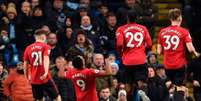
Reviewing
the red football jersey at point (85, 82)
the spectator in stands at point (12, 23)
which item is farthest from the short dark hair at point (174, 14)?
the spectator in stands at point (12, 23)

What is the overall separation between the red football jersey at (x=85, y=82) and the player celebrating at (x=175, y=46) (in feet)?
5.94

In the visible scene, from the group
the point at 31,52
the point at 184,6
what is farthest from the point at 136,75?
the point at 184,6

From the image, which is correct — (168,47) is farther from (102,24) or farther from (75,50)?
(102,24)

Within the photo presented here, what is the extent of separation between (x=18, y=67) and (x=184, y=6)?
21.7 ft

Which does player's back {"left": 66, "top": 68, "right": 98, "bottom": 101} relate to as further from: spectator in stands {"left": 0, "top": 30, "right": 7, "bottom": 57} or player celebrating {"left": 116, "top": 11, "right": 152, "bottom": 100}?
spectator in stands {"left": 0, "top": 30, "right": 7, "bottom": 57}

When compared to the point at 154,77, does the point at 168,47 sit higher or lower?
higher

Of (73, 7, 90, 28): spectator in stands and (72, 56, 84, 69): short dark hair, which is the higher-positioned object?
(72, 56, 84, 69): short dark hair

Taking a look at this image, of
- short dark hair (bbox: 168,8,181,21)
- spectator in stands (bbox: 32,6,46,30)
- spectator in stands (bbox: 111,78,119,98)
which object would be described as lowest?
spectator in stands (bbox: 111,78,119,98)

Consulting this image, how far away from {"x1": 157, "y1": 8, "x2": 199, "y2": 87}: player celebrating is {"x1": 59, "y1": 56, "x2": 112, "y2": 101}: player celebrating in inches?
60.8

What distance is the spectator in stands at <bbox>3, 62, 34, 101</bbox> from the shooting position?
21188mm

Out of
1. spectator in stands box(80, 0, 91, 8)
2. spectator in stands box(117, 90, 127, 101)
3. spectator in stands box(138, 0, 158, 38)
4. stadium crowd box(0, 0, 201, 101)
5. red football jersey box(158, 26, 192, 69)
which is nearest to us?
red football jersey box(158, 26, 192, 69)

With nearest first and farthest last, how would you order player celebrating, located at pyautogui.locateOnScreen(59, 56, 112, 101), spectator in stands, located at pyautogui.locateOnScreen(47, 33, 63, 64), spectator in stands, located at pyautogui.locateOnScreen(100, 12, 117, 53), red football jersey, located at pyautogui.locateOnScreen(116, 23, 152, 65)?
player celebrating, located at pyautogui.locateOnScreen(59, 56, 112, 101), red football jersey, located at pyautogui.locateOnScreen(116, 23, 152, 65), spectator in stands, located at pyautogui.locateOnScreen(47, 33, 63, 64), spectator in stands, located at pyautogui.locateOnScreen(100, 12, 117, 53)

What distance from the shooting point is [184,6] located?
25.8m

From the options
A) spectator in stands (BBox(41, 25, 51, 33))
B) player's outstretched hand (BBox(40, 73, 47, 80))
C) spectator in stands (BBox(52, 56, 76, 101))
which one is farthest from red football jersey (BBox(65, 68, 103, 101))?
spectator in stands (BBox(41, 25, 51, 33))
